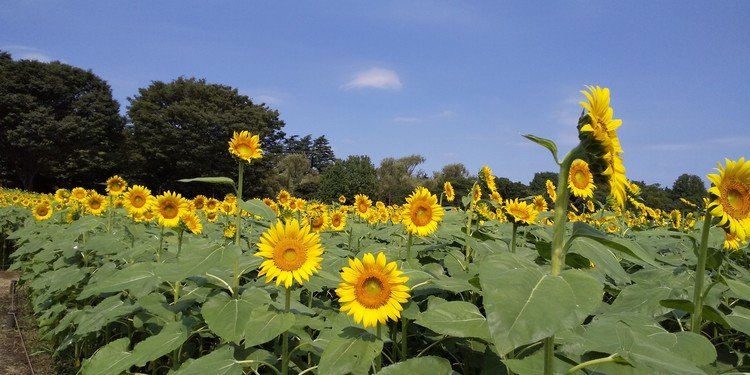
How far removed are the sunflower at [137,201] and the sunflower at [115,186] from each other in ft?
2.28

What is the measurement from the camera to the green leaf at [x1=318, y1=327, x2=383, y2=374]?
5.42 ft

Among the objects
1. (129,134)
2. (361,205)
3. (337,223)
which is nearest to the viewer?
(337,223)

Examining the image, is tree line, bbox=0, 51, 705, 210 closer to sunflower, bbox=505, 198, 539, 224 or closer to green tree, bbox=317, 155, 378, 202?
green tree, bbox=317, 155, 378, 202

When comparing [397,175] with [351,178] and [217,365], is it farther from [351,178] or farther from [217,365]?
[217,365]

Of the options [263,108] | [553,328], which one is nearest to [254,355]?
[553,328]

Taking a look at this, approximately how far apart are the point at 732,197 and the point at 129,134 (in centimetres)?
4880

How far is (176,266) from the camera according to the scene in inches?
100

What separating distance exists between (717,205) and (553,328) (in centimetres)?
115

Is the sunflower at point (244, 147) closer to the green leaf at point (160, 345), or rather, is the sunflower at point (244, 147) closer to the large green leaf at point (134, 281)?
the large green leaf at point (134, 281)

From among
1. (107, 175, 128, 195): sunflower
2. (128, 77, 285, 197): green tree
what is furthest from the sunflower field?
(128, 77, 285, 197): green tree

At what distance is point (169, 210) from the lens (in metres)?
3.65

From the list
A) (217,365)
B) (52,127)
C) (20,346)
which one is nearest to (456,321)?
(217,365)

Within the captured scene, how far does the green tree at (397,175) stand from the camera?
50.9 m

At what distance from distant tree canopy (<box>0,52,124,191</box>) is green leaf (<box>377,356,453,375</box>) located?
Answer: 44.1m
